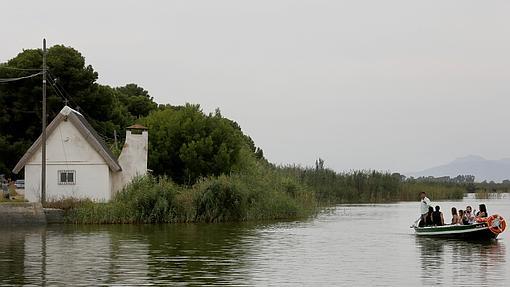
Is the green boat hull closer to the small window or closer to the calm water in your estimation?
the calm water

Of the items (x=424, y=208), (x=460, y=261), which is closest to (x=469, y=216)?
A: (x=424, y=208)

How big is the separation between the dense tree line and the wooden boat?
2286 cm

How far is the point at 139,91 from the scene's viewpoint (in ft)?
330

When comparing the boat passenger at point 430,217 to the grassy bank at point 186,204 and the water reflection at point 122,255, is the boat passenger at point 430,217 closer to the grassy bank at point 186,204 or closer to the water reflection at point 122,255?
the water reflection at point 122,255

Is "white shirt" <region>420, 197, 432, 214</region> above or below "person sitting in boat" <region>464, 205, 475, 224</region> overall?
above

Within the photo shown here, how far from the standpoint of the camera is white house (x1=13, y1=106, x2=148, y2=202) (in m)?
49.2

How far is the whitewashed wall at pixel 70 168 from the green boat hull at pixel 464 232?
2062 centimetres

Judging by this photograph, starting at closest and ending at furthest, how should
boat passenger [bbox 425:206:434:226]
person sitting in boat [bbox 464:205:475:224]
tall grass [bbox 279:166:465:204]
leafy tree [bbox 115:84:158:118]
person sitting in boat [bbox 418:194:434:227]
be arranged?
1. person sitting in boat [bbox 464:205:475:224]
2. boat passenger [bbox 425:206:434:226]
3. person sitting in boat [bbox 418:194:434:227]
4. tall grass [bbox 279:166:465:204]
5. leafy tree [bbox 115:84:158:118]

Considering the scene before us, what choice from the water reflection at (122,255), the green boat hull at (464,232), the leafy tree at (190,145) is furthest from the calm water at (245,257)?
the leafy tree at (190,145)

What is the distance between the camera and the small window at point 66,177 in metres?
49.4

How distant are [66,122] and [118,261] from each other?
2451 cm

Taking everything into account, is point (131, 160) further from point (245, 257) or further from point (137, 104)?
point (137, 104)

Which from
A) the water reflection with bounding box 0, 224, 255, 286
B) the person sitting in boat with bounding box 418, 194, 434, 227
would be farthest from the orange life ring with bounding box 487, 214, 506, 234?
the water reflection with bounding box 0, 224, 255, 286

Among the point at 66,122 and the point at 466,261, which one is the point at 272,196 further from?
the point at 466,261
